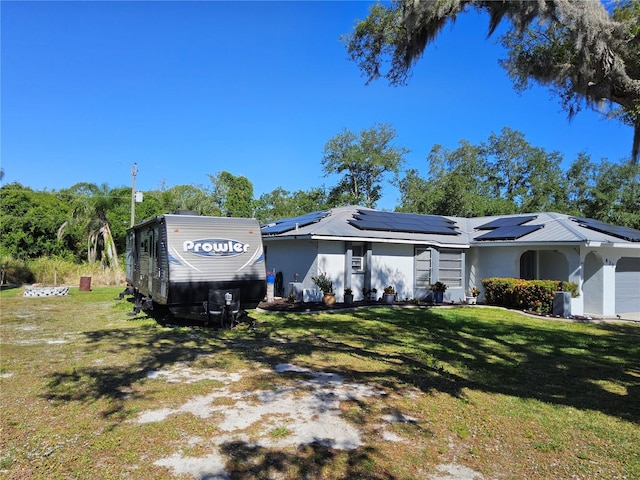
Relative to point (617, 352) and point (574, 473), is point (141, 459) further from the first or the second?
point (617, 352)

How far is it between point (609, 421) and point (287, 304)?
11.3 meters

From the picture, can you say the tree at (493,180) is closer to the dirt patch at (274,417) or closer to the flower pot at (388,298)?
the flower pot at (388,298)

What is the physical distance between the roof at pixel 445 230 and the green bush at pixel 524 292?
1.50 m

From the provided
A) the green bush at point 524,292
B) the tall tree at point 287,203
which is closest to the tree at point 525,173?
the tall tree at point 287,203

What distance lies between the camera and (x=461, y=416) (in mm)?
5008

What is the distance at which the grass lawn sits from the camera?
382 centimetres

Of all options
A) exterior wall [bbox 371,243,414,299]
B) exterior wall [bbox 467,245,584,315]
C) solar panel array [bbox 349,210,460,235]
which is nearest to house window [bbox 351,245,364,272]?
exterior wall [bbox 371,243,414,299]

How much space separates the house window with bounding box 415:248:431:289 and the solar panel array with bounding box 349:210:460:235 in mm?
935

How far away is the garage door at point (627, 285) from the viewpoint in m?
16.2

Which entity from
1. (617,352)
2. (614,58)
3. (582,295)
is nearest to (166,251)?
(614,58)

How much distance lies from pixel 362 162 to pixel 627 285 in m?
30.4

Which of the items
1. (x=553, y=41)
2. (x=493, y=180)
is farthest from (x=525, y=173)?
(x=553, y=41)

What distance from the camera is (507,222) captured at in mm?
19906

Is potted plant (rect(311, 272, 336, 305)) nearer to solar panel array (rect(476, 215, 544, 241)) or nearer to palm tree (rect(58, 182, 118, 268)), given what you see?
solar panel array (rect(476, 215, 544, 241))
